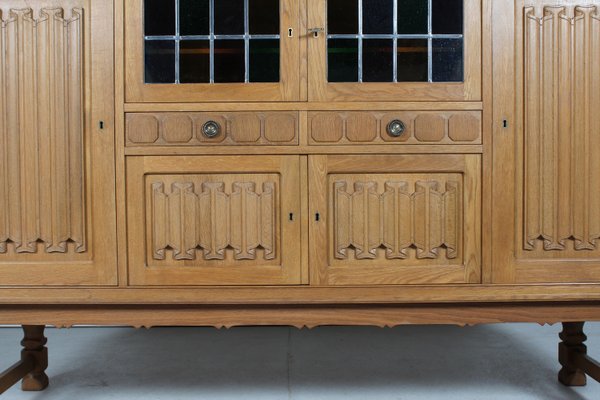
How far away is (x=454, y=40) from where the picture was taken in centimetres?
158

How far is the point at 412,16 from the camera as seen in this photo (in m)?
1.59

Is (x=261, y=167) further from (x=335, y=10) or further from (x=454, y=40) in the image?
(x=454, y=40)

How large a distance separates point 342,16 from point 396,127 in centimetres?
34

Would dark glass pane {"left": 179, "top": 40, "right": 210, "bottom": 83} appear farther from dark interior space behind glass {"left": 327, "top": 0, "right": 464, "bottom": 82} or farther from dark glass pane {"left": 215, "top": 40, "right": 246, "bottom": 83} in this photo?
dark interior space behind glass {"left": 327, "top": 0, "right": 464, "bottom": 82}

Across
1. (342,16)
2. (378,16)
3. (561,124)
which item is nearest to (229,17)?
(342,16)

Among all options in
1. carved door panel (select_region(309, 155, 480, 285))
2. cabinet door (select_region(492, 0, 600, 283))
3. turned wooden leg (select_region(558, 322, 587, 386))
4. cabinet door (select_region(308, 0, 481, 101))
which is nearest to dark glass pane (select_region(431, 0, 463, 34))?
cabinet door (select_region(308, 0, 481, 101))

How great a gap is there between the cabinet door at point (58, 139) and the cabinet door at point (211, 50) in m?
0.09

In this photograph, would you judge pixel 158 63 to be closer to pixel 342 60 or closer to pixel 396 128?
pixel 342 60

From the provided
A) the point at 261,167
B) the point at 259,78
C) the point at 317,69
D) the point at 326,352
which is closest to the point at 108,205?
the point at 261,167

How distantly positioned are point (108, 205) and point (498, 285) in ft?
3.57

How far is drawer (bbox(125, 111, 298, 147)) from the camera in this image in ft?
5.11

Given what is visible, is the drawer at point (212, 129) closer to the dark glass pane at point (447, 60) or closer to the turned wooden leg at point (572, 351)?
the dark glass pane at point (447, 60)

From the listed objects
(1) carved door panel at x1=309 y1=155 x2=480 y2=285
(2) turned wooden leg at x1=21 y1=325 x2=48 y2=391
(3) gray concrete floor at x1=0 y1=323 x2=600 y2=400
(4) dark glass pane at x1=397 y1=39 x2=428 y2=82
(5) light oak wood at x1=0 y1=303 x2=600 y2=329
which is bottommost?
(3) gray concrete floor at x1=0 y1=323 x2=600 y2=400

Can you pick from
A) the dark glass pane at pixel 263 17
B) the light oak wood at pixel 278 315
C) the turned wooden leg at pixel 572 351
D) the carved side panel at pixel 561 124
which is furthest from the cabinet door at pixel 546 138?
the dark glass pane at pixel 263 17
